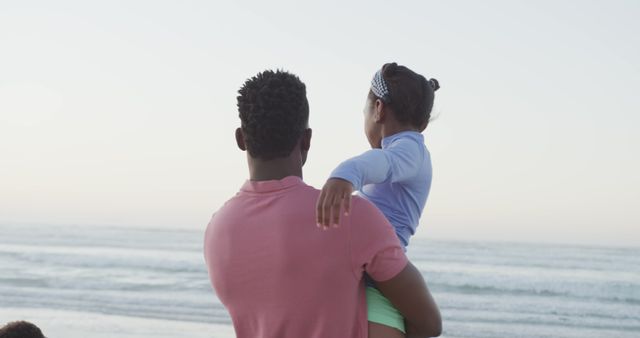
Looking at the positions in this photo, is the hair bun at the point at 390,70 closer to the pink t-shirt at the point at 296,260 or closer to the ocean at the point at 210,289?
the pink t-shirt at the point at 296,260

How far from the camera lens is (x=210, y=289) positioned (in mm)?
17406

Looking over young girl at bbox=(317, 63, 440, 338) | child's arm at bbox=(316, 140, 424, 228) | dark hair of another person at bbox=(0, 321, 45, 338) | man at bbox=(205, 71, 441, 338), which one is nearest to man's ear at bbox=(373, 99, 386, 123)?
young girl at bbox=(317, 63, 440, 338)

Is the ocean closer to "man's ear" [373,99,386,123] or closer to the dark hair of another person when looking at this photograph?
the dark hair of another person

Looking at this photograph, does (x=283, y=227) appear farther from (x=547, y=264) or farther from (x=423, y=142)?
(x=547, y=264)

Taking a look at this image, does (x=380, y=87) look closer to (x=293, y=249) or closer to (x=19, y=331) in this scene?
(x=293, y=249)

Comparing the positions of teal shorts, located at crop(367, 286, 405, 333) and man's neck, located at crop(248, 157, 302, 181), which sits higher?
man's neck, located at crop(248, 157, 302, 181)

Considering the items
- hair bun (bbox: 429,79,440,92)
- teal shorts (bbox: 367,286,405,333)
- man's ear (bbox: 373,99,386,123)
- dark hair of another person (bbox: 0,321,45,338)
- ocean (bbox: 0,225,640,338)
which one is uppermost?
hair bun (bbox: 429,79,440,92)

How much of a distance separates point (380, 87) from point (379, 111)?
7cm

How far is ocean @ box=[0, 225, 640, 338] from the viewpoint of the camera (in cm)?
1295

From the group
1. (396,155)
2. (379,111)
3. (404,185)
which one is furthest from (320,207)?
(379,111)

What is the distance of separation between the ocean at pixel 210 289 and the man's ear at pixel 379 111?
8881 mm

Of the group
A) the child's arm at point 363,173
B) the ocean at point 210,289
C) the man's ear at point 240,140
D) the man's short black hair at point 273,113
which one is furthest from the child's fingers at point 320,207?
the ocean at point 210,289

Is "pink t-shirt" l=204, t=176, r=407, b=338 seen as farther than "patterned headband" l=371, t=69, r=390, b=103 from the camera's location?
No

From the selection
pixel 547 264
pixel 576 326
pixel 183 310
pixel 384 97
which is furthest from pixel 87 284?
pixel 384 97
